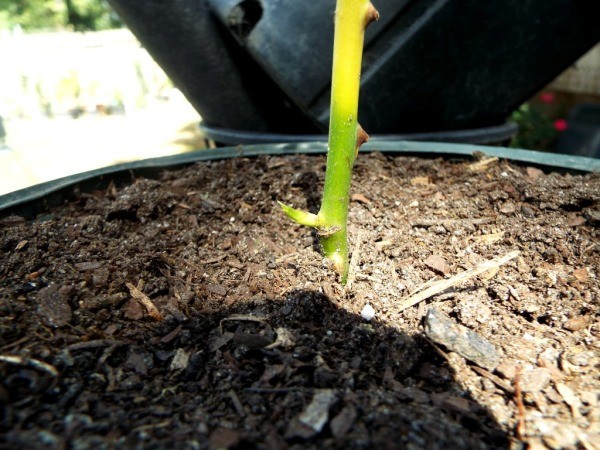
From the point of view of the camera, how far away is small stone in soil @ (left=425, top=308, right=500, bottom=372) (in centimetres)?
67

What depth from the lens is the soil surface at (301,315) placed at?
0.52 meters

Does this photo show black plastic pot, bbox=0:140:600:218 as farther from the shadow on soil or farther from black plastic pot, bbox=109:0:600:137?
the shadow on soil

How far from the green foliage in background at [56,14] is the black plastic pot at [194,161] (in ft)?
64.7

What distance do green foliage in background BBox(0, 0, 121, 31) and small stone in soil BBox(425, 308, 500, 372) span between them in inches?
803

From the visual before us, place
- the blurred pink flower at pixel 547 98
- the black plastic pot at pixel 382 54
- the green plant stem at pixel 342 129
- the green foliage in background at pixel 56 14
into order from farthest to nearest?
1. the green foliage in background at pixel 56 14
2. the blurred pink flower at pixel 547 98
3. the black plastic pot at pixel 382 54
4. the green plant stem at pixel 342 129

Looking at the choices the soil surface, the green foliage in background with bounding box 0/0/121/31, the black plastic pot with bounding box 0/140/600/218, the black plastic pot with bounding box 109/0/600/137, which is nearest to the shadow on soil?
the soil surface

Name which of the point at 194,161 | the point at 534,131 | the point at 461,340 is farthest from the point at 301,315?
the point at 534,131

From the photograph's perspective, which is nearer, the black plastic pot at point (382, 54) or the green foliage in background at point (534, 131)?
the black plastic pot at point (382, 54)

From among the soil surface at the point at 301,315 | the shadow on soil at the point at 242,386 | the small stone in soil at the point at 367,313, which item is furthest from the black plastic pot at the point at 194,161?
the small stone in soil at the point at 367,313

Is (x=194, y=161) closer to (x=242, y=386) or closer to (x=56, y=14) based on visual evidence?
(x=242, y=386)

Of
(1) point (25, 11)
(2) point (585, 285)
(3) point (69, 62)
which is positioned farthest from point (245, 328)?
(1) point (25, 11)

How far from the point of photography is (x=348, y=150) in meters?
0.73

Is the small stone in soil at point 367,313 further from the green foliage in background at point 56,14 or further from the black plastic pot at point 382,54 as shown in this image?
the green foliage in background at point 56,14

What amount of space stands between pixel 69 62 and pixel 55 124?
160cm
